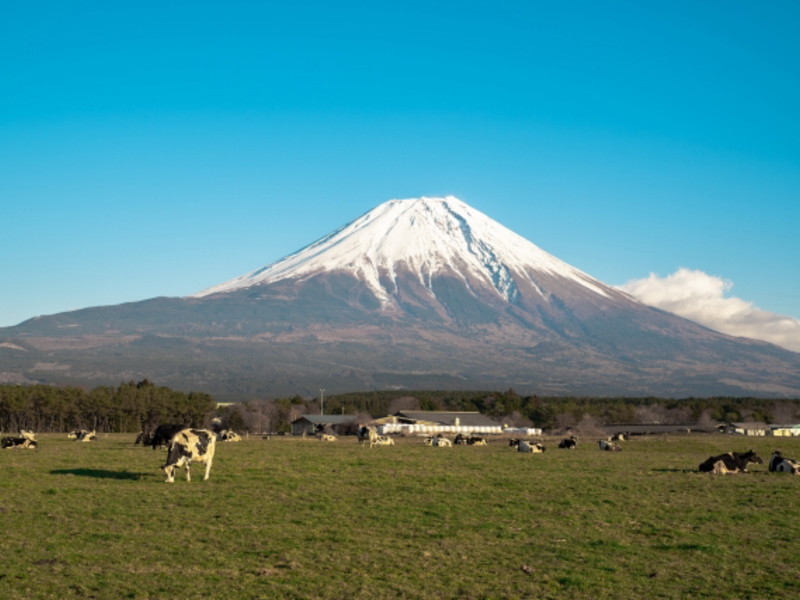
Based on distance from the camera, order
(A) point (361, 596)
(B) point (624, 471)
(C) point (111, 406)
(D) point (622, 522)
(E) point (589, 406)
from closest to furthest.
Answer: (A) point (361, 596), (D) point (622, 522), (B) point (624, 471), (C) point (111, 406), (E) point (589, 406)

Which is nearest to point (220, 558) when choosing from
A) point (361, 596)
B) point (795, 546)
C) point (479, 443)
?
point (361, 596)

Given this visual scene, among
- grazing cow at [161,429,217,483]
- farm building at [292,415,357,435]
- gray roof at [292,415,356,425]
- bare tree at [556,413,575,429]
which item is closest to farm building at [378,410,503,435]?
farm building at [292,415,357,435]

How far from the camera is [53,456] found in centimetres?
2559

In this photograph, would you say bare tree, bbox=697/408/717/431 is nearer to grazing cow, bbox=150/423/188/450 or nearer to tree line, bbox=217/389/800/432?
tree line, bbox=217/389/800/432

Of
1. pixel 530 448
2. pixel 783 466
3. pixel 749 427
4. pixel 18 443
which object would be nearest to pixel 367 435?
pixel 530 448

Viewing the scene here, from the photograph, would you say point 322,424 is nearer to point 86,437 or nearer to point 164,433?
point 86,437

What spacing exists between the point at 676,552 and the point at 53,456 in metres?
20.1

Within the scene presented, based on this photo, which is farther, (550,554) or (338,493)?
(338,493)

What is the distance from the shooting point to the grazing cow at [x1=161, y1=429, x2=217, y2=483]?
18.6 m

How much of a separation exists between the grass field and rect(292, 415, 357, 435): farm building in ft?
175

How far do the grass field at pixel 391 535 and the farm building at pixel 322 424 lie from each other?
175ft

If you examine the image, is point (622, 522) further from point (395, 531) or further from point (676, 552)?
point (395, 531)

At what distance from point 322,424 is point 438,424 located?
44.2 feet

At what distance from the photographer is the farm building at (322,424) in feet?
243
